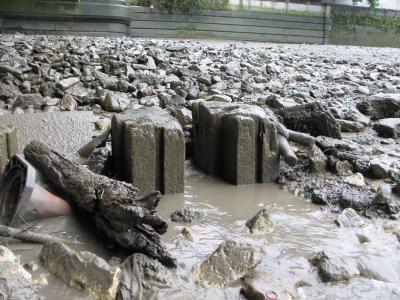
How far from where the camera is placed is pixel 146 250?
7.88 feet

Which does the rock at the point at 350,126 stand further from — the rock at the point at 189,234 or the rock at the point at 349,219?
the rock at the point at 189,234

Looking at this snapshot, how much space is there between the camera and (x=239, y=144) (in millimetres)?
3693

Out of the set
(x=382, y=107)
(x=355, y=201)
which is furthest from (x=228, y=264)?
(x=382, y=107)

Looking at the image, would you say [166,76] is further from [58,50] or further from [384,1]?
[384,1]

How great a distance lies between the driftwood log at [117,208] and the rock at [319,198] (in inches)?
55.0

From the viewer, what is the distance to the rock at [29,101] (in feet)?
18.0

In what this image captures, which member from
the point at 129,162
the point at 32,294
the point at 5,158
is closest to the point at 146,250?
the point at 32,294

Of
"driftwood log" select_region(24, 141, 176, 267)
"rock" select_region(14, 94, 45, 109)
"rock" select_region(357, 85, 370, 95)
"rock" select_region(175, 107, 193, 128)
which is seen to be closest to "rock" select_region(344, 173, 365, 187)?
"rock" select_region(175, 107, 193, 128)

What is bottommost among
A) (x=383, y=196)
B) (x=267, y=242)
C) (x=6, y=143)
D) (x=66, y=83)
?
(x=267, y=242)

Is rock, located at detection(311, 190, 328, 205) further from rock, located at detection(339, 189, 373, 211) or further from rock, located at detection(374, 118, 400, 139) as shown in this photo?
rock, located at detection(374, 118, 400, 139)

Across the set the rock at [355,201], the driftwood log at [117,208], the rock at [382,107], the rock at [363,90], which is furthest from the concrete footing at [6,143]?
the rock at [363,90]

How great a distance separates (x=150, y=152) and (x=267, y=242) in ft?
3.47

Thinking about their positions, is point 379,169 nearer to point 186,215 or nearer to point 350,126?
point 350,126

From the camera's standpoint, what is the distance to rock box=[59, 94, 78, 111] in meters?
5.57
